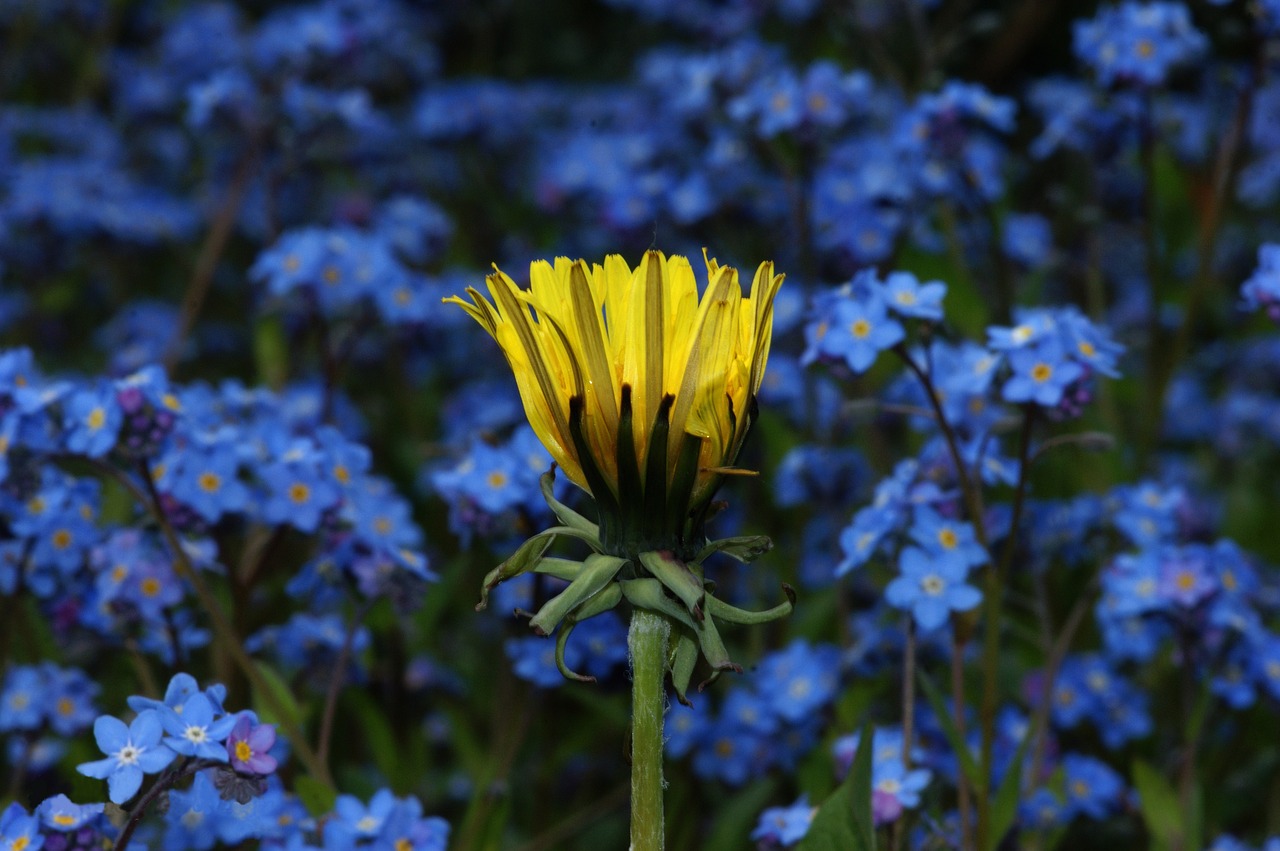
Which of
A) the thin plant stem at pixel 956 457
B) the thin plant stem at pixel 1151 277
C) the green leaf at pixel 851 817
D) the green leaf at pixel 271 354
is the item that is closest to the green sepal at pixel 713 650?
the green leaf at pixel 851 817

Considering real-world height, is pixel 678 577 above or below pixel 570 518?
below

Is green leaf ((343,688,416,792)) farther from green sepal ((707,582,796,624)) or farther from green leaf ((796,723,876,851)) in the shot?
green sepal ((707,582,796,624))

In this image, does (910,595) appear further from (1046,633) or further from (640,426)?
(640,426)

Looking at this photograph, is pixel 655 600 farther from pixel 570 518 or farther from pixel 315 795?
pixel 315 795

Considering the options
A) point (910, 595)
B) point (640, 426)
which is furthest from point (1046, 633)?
point (640, 426)

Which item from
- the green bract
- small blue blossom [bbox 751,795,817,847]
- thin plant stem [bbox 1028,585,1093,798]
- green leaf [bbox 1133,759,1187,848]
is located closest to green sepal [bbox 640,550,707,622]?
the green bract

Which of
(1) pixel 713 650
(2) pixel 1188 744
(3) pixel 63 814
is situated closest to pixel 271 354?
(3) pixel 63 814
